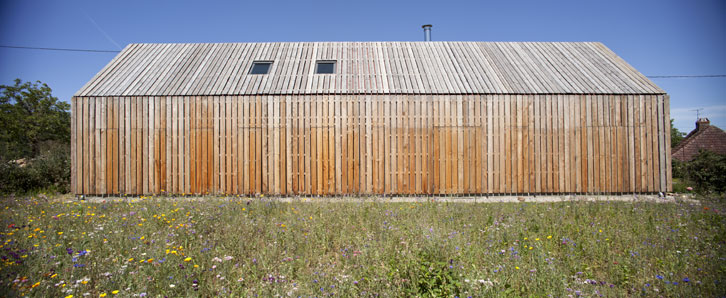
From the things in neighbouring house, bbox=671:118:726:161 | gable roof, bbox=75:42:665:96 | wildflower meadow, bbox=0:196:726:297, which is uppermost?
gable roof, bbox=75:42:665:96

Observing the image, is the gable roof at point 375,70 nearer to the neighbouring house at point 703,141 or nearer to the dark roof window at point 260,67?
the dark roof window at point 260,67

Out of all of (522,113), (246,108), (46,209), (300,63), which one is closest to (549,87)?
(522,113)

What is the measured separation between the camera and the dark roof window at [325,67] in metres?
10.8

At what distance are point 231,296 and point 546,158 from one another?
935 centimetres

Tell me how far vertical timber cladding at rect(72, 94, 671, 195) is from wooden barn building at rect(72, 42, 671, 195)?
0.10 feet

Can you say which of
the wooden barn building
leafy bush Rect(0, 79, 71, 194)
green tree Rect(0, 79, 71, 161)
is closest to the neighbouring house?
the wooden barn building

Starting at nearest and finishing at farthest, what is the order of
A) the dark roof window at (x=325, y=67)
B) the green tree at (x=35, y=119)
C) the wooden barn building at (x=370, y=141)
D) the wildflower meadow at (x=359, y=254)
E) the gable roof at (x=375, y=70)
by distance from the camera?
1. the wildflower meadow at (x=359, y=254)
2. the wooden barn building at (x=370, y=141)
3. the gable roof at (x=375, y=70)
4. the dark roof window at (x=325, y=67)
5. the green tree at (x=35, y=119)

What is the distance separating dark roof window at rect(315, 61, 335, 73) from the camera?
1075 centimetres

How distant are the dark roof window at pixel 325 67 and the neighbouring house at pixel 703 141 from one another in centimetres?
1489

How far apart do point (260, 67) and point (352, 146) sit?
181 inches

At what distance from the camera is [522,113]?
31.0ft

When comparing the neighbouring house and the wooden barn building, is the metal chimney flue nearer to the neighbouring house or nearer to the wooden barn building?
the wooden barn building

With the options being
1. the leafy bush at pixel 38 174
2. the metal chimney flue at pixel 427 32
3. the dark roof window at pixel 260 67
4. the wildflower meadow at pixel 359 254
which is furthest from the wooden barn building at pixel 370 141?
the metal chimney flue at pixel 427 32

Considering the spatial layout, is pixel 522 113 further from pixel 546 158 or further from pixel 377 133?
pixel 377 133
